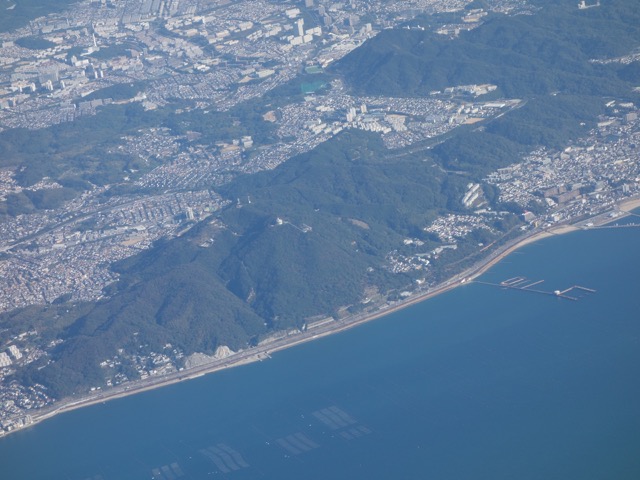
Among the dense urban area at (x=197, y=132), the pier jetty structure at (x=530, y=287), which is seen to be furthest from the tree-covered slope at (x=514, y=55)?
the pier jetty structure at (x=530, y=287)

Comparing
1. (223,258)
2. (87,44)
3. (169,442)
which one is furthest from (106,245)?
(87,44)

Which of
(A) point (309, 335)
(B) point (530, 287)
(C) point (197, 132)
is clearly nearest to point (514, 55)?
(C) point (197, 132)

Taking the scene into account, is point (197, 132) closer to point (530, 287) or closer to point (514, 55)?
point (514, 55)

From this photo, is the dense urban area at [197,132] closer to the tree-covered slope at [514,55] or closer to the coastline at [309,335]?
the coastline at [309,335]

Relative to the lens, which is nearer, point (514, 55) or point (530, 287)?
point (530, 287)

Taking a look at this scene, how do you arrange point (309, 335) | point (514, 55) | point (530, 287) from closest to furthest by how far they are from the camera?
point (309, 335)
point (530, 287)
point (514, 55)

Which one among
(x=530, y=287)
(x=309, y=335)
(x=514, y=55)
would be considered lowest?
(x=530, y=287)
